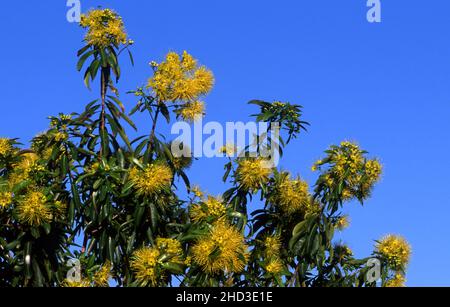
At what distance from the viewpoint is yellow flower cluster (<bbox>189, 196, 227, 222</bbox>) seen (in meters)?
7.67

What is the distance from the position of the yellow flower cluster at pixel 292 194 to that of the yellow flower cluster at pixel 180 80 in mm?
1089

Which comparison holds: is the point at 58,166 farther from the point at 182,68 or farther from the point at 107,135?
the point at 182,68

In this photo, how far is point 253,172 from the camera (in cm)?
807

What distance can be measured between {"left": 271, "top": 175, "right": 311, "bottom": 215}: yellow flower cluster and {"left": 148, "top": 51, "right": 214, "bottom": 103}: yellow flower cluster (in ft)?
3.57

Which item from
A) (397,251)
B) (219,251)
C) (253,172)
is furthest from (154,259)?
(397,251)

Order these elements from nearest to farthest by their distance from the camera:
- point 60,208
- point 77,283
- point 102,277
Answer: point 77,283 < point 102,277 < point 60,208

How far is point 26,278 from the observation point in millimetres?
7590

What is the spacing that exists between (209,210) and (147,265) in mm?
827

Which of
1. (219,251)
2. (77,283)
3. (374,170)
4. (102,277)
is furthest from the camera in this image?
(374,170)

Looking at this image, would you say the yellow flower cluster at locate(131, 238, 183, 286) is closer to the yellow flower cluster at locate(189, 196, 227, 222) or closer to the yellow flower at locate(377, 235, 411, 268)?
the yellow flower cluster at locate(189, 196, 227, 222)

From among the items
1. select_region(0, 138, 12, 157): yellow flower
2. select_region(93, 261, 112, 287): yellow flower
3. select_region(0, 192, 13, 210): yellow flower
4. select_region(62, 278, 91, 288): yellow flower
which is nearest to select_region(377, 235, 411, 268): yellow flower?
select_region(93, 261, 112, 287): yellow flower

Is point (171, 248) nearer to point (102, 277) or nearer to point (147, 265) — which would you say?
point (147, 265)
